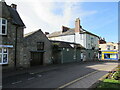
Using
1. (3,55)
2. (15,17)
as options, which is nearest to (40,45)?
(15,17)

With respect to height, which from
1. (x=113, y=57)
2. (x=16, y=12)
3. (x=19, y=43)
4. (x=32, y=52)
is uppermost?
(x=16, y=12)

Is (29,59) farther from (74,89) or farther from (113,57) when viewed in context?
(113,57)

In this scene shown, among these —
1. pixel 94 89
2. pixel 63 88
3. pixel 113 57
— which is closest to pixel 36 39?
pixel 63 88

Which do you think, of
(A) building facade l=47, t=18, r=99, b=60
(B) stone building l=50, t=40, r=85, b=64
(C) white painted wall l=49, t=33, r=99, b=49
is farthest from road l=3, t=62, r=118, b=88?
(C) white painted wall l=49, t=33, r=99, b=49

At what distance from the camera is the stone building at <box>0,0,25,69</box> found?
1313 cm

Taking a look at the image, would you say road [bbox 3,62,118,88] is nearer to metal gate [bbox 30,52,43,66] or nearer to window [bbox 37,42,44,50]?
metal gate [bbox 30,52,43,66]

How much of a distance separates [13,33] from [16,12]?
444 centimetres

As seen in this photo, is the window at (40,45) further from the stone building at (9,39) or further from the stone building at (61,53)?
the stone building at (9,39)

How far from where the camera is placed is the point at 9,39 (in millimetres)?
13805

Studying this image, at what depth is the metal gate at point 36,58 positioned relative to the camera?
17.5 m

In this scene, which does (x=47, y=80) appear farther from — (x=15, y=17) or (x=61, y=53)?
(x=61, y=53)

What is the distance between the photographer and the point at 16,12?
1703 cm

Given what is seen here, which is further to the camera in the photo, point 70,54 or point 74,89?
point 70,54

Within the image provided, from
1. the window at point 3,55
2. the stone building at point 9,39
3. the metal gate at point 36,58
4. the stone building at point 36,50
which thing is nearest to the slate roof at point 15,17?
the stone building at point 9,39
